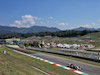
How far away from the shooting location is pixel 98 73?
60.2ft

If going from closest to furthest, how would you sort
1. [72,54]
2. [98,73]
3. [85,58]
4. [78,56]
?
1. [98,73]
2. [85,58]
3. [78,56]
4. [72,54]

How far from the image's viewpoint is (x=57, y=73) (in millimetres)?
17594

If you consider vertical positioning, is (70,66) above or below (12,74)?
below

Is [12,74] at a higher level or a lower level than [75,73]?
higher

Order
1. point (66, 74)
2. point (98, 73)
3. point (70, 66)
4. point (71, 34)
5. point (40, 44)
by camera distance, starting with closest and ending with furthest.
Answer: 1. point (66, 74)
2. point (98, 73)
3. point (70, 66)
4. point (40, 44)
5. point (71, 34)

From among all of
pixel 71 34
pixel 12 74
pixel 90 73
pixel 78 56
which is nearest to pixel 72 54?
pixel 78 56

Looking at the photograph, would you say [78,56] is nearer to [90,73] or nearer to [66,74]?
[90,73]

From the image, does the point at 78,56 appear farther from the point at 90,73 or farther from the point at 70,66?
the point at 90,73

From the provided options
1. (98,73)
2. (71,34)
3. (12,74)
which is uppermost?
(71,34)

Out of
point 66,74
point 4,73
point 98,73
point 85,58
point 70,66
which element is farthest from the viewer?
point 85,58

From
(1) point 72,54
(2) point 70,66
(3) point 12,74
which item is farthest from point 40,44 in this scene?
(3) point 12,74

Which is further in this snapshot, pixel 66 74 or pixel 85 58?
pixel 85 58

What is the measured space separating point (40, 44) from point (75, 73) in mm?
61698

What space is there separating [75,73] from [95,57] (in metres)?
11.1
